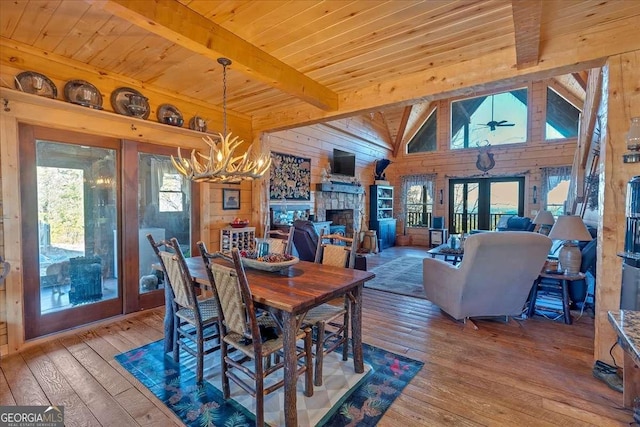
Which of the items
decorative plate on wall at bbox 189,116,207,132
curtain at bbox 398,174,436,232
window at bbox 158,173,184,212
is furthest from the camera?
curtain at bbox 398,174,436,232

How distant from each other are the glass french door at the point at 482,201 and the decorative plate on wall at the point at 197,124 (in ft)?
23.3

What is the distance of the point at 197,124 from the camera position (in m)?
3.83

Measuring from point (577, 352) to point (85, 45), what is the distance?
5.10 meters

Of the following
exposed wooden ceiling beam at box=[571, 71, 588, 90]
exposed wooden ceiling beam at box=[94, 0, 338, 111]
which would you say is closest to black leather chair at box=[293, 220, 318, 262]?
exposed wooden ceiling beam at box=[94, 0, 338, 111]

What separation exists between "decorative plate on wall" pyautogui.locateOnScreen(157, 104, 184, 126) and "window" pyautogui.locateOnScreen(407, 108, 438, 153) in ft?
24.1

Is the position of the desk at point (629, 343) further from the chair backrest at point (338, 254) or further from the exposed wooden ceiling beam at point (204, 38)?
the exposed wooden ceiling beam at point (204, 38)

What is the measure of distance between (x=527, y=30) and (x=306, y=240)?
3205 mm

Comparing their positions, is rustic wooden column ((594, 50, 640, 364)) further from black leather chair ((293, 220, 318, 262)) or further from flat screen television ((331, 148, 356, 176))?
flat screen television ((331, 148, 356, 176))

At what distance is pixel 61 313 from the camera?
295 centimetres

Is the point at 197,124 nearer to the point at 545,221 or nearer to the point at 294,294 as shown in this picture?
the point at 294,294

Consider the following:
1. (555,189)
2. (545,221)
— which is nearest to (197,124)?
(545,221)

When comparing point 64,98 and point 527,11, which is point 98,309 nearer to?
point 64,98

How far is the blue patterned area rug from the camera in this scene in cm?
185

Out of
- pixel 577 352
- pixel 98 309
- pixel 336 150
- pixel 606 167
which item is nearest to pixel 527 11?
pixel 606 167
